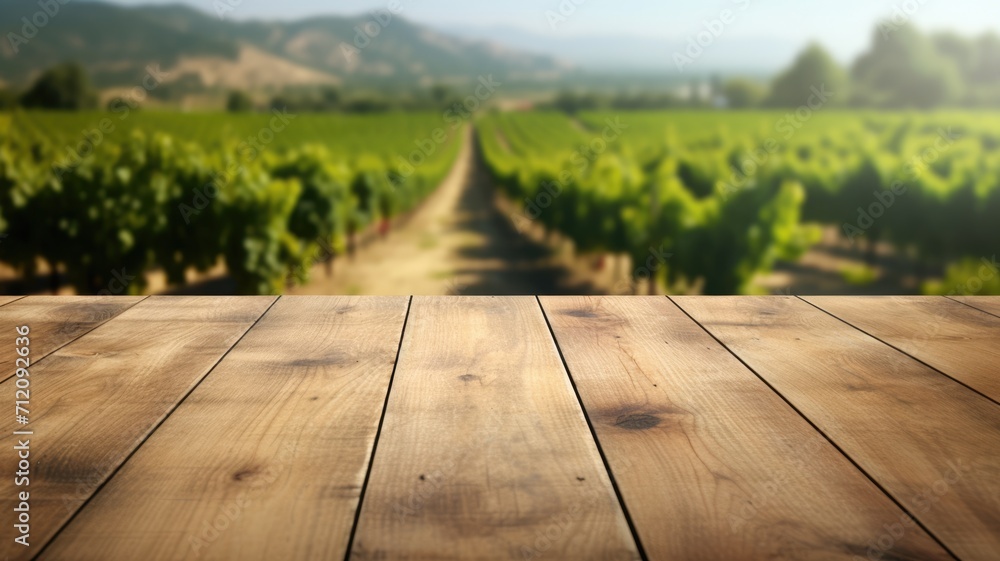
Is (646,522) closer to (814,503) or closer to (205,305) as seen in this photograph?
(814,503)

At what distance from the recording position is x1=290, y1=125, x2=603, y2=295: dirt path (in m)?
15.9

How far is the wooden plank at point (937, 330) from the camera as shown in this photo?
1.41 meters

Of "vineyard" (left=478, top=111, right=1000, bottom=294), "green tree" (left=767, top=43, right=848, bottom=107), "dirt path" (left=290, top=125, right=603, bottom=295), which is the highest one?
"green tree" (left=767, top=43, right=848, bottom=107)

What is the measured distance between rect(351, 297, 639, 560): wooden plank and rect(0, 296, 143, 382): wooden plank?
677 millimetres

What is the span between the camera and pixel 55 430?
108cm

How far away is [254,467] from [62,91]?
2668 cm

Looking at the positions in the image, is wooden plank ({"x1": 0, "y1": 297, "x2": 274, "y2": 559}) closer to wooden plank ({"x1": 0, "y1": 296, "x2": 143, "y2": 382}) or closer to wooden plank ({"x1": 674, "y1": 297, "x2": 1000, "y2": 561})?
wooden plank ({"x1": 0, "y1": 296, "x2": 143, "y2": 382})

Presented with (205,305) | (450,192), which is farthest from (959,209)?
(450,192)

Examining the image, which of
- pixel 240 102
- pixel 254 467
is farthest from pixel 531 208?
pixel 254 467

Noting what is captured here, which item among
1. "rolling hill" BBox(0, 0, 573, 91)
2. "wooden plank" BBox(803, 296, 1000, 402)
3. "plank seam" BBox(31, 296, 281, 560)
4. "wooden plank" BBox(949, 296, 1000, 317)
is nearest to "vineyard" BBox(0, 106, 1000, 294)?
"rolling hill" BBox(0, 0, 573, 91)

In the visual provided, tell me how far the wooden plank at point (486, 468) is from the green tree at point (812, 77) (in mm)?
43112

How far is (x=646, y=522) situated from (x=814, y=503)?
19 centimetres

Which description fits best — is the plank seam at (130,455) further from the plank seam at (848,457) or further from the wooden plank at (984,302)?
the wooden plank at (984,302)

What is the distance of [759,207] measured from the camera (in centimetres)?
970
